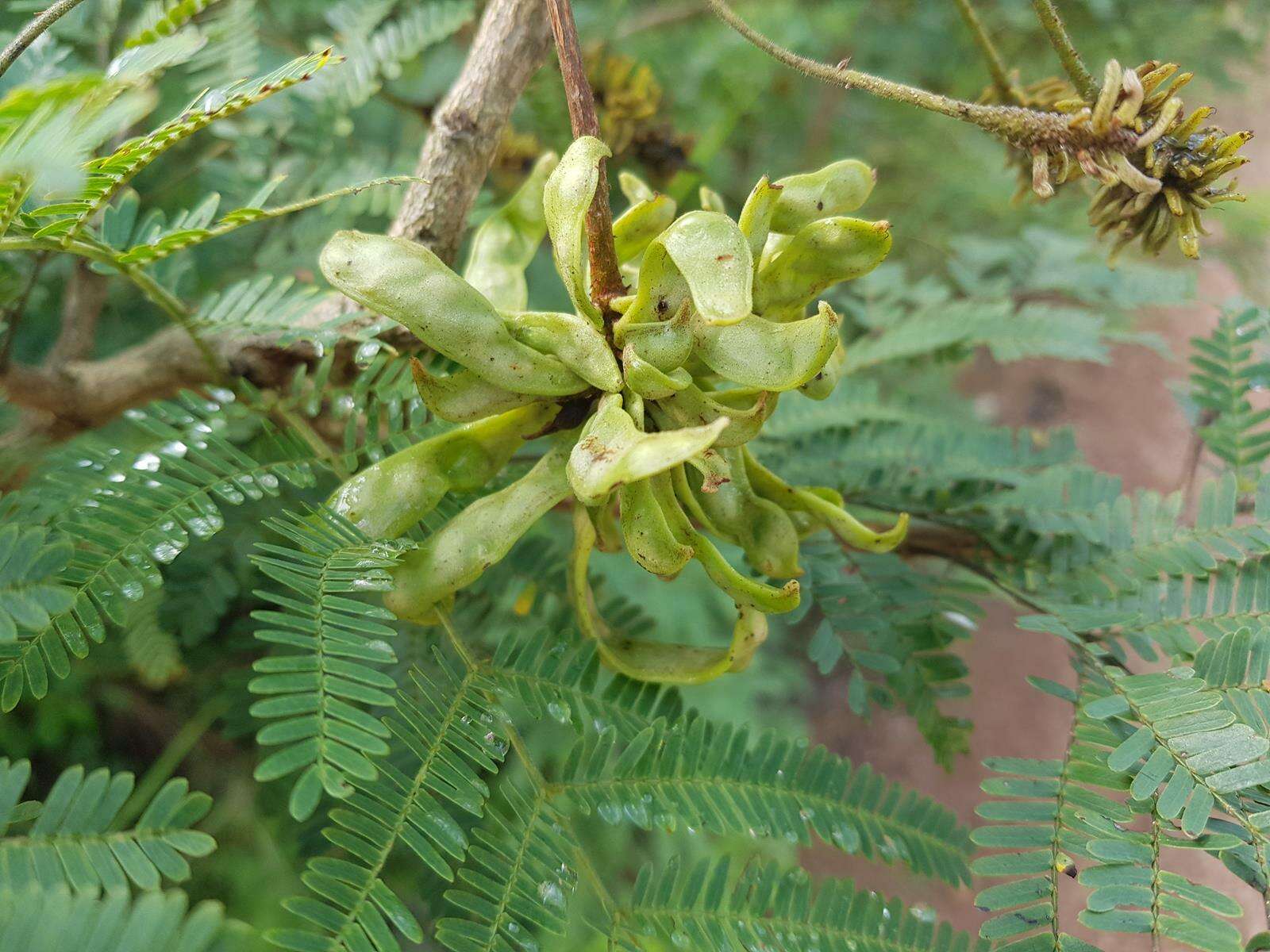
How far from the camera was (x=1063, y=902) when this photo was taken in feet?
2.07

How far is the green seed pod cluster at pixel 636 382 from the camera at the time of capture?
58 centimetres

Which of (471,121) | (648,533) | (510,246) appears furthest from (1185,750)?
(471,121)

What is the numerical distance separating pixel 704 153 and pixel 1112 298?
0.65m

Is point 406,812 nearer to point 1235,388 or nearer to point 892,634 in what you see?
point 892,634

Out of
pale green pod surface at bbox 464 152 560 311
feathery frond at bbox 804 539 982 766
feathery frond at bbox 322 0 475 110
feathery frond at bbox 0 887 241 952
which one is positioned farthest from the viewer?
feathery frond at bbox 322 0 475 110

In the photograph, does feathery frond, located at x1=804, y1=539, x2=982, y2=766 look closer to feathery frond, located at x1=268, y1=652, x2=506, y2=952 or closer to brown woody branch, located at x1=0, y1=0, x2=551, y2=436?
feathery frond, located at x1=268, y1=652, x2=506, y2=952

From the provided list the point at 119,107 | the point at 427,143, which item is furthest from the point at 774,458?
the point at 119,107

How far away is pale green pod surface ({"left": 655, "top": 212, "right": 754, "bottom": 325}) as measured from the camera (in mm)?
548

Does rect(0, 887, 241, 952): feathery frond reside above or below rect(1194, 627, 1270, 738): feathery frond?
below

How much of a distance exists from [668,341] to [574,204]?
110 millimetres

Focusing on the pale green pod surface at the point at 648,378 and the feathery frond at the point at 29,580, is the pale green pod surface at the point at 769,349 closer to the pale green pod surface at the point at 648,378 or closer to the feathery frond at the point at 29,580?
the pale green pod surface at the point at 648,378

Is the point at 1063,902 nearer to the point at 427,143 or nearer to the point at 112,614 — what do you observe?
the point at 112,614

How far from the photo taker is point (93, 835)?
0.51 meters

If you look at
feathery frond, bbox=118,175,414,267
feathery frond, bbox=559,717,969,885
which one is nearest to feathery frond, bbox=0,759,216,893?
feathery frond, bbox=559,717,969,885
